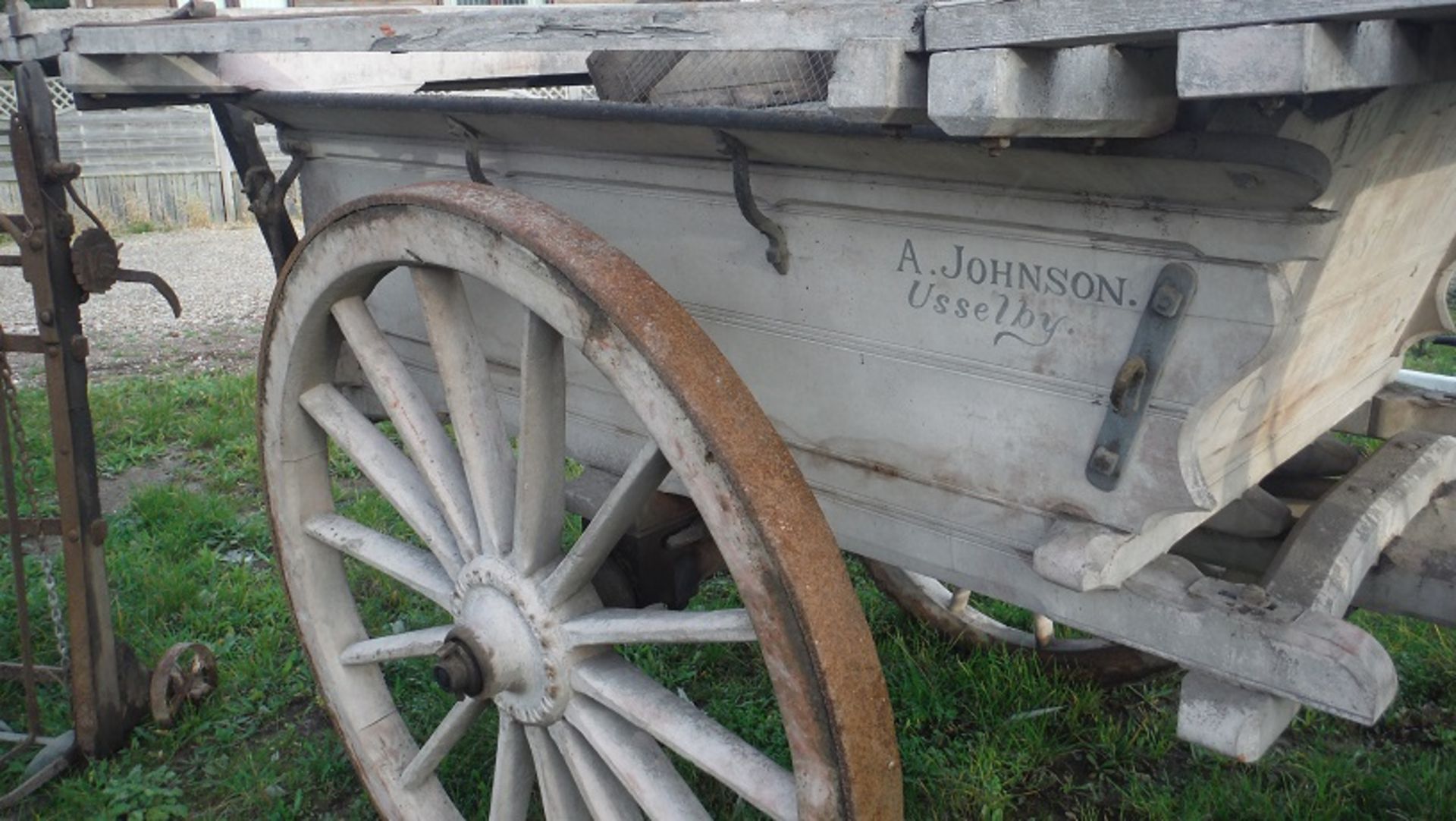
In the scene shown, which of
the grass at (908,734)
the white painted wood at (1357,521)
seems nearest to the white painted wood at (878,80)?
the white painted wood at (1357,521)

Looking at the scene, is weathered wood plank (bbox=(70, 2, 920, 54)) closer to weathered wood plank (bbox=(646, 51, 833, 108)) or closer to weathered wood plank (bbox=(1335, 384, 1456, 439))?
weathered wood plank (bbox=(646, 51, 833, 108))

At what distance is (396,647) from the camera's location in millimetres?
2139

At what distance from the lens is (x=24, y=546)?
3.93 meters

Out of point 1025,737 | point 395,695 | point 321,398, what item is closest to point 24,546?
point 395,695

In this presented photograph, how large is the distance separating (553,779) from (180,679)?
4.45 feet

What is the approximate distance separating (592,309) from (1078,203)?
1.83 feet

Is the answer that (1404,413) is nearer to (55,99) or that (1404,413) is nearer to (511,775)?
(511,775)

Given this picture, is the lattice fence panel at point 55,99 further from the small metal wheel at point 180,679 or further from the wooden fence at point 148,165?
the small metal wheel at point 180,679

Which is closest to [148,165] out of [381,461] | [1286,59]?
[381,461]

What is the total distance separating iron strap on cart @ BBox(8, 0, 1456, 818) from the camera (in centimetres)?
127

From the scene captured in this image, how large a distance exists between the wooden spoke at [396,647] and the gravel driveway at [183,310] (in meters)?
4.28

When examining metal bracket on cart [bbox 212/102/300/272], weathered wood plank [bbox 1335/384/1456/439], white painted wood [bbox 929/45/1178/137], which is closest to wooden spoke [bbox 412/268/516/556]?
metal bracket on cart [bbox 212/102/300/272]

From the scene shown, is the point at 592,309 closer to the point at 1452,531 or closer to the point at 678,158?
the point at 678,158

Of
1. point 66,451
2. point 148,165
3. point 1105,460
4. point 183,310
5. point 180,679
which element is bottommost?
point 148,165
